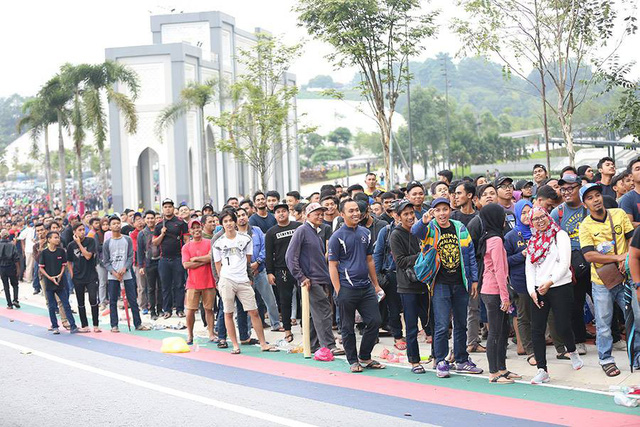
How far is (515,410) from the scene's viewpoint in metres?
8.15

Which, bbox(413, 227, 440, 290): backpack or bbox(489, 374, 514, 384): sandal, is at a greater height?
bbox(413, 227, 440, 290): backpack

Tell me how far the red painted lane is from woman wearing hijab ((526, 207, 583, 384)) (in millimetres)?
894

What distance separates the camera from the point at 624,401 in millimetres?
8047

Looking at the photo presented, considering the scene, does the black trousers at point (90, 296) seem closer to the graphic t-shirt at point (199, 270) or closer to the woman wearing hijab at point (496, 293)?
the graphic t-shirt at point (199, 270)

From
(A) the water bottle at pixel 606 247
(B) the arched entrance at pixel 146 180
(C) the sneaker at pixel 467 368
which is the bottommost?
(C) the sneaker at pixel 467 368

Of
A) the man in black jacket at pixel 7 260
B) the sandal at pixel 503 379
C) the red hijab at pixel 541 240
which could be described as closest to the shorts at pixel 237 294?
the sandal at pixel 503 379

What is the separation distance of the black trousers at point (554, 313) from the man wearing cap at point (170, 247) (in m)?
8.22

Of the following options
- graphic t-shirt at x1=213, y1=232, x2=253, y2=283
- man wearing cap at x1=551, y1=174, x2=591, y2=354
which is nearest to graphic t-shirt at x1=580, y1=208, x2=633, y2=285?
man wearing cap at x1=551, y1=174, x2=591, y2=354

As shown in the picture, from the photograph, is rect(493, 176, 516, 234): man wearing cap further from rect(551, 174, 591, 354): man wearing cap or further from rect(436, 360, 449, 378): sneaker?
rect(436, 360, 449, 378): sneaker

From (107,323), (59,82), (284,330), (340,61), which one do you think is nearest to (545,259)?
(284,330)

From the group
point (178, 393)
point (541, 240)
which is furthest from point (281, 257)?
point (541, 240)

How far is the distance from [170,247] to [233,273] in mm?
3815

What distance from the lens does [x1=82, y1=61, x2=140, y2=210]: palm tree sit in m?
36.9

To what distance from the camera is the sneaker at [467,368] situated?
9.85 metres
